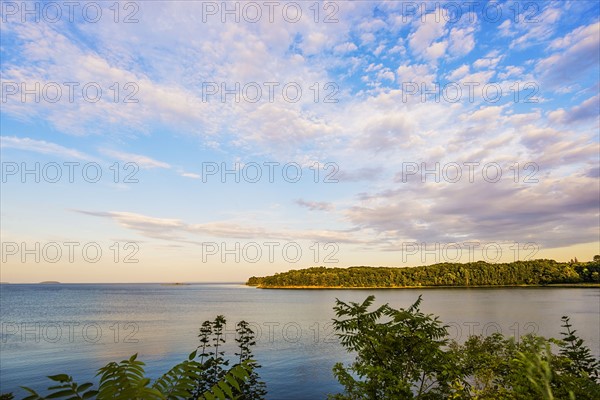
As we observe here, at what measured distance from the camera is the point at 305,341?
51.6m

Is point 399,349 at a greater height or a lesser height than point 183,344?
greater

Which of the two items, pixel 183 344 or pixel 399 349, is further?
pixel 183 344

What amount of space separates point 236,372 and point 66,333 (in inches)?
2763

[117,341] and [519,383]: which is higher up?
[519,383]

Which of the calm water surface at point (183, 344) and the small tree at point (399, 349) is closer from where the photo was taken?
the small tree at point (399, 349)

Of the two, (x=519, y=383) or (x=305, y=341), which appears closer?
(x=519, y=383)

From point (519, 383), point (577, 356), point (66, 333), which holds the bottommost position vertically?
point (66, 333)

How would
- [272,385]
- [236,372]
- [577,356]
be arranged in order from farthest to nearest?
[272,385] → [577,356] → [236,372]

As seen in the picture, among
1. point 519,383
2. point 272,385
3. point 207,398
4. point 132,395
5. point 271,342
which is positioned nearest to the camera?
point 132,395

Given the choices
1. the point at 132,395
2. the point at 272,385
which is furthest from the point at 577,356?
the point at 272,385

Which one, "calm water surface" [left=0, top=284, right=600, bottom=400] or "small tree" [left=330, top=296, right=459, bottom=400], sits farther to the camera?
"calm water surface" [left=0, top=284, right=600, bottom=400]

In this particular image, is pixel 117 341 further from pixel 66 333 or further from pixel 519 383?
pixel 519 383

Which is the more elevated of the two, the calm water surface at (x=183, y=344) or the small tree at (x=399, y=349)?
the small tree at (x=399, y=349)

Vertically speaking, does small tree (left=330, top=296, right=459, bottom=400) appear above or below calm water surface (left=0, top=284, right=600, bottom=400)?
above
